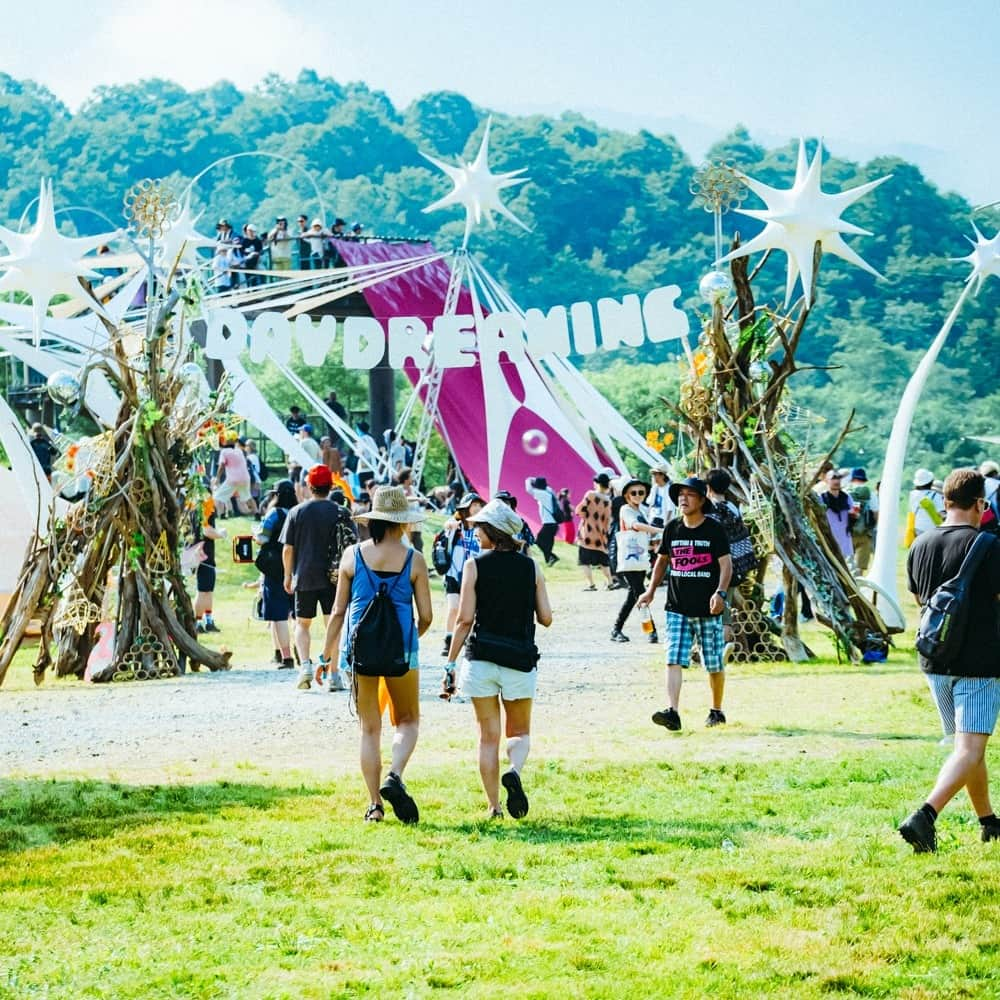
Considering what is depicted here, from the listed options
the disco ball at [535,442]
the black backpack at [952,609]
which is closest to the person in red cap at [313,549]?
the black backpack at [952,609]

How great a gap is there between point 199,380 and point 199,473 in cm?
71

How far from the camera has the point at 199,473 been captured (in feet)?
42.0

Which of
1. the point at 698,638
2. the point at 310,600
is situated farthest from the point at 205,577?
the point at 698,638

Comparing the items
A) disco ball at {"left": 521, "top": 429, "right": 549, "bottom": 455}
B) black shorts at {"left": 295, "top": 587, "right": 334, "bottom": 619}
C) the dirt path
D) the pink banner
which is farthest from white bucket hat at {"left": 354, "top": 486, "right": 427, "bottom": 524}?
disco ball at {"left": 521, "top": 429, "right": 549, "bottom": 455}

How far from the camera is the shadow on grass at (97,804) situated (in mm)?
6711

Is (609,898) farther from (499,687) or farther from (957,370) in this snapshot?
(957,370)

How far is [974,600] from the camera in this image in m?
5.80

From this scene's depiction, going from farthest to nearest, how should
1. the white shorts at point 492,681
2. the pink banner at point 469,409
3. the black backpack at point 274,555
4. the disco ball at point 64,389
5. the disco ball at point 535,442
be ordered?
the disco ball at point 535,442
the pink banner at point 469,409
the disco ball at point 64,389
the black backpack at point 274,555
the white shorts at point 492,681

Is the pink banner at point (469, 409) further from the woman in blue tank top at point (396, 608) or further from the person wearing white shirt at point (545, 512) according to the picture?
the woman in blue tank top at point (396, 608)

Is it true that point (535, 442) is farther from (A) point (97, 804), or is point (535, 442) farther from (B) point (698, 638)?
(A) point (97, 804)

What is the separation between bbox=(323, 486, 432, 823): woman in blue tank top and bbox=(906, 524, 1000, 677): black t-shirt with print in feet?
6.48

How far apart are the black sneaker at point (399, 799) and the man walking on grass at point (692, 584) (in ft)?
8.03

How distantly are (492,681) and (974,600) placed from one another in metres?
1.90

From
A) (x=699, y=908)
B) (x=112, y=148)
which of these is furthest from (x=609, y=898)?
(x=112, y=148)
